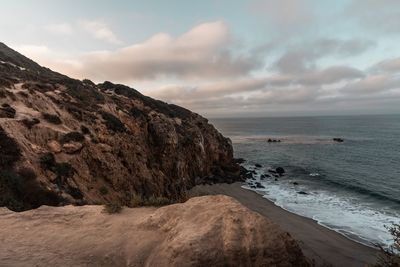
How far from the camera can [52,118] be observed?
27.2 m

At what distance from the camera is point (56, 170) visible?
20906mm

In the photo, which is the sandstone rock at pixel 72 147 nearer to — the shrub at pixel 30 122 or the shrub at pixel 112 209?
the shrub at pixel 30 122

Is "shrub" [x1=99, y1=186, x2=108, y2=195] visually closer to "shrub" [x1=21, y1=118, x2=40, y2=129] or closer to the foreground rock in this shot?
"shrub" [x1=21, y1=118, x2=40, y2=129]

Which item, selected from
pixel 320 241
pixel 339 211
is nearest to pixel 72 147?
pixel 320 241

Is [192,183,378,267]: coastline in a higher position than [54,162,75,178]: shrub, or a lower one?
lower

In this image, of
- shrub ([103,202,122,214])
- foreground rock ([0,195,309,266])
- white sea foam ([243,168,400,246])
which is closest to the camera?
foreground rock ([0,195,309,266])

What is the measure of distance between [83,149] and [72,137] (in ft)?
4.32

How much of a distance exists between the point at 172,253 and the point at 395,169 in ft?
192

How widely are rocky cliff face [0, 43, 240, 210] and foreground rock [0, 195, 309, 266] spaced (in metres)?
3.70

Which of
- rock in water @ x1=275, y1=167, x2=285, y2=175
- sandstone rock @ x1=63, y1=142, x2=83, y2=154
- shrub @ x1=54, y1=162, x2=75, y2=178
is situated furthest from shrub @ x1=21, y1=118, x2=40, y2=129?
rock in water @ x1=275, y1=167, x2=285, y2=175

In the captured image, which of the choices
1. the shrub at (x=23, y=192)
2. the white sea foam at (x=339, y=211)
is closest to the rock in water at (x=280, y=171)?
the white sea foam at (x=339, y=211)

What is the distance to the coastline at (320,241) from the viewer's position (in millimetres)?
22688

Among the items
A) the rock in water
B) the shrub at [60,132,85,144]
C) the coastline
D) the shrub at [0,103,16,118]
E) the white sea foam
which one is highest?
the shrub at [0,103,16,118]

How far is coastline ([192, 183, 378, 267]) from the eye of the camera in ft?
74.4
